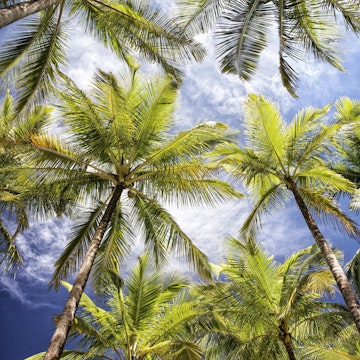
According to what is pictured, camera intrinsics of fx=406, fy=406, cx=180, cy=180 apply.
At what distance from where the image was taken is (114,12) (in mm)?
9008

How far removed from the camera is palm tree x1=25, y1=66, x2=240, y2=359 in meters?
9.60

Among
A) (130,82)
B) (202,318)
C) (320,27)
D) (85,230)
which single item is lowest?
(202,318)

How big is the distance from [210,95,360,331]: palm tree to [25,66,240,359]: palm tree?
2.64 feet

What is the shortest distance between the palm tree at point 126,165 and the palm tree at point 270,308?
77.8 inches

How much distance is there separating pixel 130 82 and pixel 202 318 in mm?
6478

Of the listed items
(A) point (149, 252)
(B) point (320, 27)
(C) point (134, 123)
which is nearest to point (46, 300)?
(A) point (149, 252)

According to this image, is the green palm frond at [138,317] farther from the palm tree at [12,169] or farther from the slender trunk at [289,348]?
the palm tree at [12,169]

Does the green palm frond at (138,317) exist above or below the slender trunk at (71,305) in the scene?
below

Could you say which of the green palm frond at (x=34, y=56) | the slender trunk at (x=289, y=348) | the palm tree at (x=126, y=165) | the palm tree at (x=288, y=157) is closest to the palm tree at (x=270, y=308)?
the slender trunk at (x=289, y=348)

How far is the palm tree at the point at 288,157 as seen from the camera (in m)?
10.7

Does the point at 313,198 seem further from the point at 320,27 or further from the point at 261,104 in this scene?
the point at 320,27

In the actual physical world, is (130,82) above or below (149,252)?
above

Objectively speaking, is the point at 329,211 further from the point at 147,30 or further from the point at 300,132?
the point at 147,30

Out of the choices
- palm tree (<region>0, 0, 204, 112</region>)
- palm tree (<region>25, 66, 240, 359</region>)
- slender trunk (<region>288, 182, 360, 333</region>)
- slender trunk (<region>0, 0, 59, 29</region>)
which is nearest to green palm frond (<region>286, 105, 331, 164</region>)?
slender trunk (<region>288, 182, 360, 333</region>)
